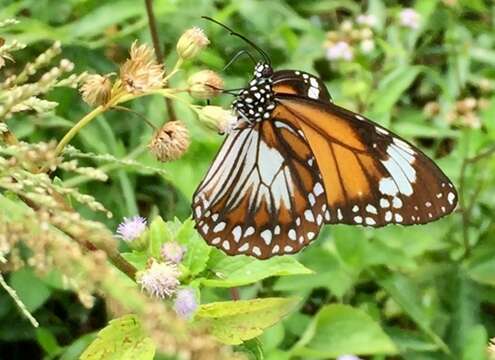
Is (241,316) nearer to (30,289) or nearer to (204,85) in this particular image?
(204,85)

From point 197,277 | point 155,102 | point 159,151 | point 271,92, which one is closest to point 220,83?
point 159,151

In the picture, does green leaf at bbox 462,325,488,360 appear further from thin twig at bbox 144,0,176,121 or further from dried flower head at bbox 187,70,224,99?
dried flower head at bbox 187,70,224,99

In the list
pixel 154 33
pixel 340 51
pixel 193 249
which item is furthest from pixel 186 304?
pixel 340 51

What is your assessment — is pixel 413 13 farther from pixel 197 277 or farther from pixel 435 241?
pixel 197 277

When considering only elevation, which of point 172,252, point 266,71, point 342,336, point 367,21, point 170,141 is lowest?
point 342,336

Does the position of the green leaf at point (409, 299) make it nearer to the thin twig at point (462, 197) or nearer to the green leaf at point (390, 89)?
the thin twig at point (462, 197)

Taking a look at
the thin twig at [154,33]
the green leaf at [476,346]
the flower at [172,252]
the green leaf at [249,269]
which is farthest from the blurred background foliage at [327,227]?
the flower at [172,252]

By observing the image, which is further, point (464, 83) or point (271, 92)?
point (464, 83)
